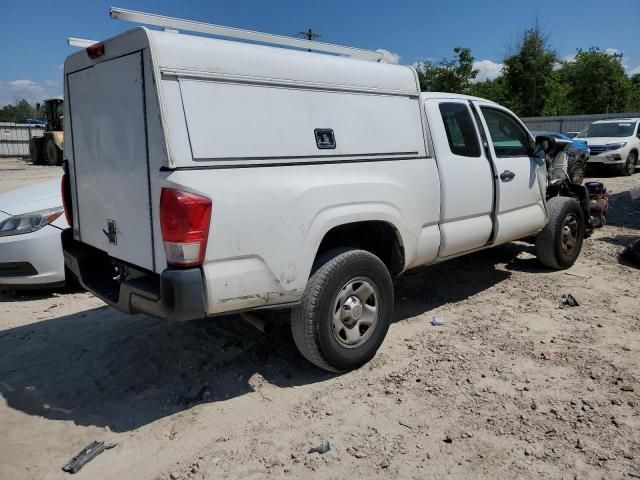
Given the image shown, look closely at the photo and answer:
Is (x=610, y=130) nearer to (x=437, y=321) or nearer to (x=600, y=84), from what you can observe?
(x=437, y=321)

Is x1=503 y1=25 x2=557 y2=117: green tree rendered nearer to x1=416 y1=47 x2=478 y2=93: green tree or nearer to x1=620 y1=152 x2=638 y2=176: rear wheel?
x1=416 y1=47 x2=478 y2=93: green tree

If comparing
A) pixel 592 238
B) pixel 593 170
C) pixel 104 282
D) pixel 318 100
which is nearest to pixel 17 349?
pixel 104 282

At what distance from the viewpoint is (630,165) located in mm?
15438

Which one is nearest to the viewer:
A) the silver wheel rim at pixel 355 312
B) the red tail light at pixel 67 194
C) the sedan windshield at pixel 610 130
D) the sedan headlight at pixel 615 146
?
the silver wheel rim at pixel 355 312

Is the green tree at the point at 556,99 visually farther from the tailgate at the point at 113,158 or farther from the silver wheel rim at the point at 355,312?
the tailgate at the point at 113,158

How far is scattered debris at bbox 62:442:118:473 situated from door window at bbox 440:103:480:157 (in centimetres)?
334

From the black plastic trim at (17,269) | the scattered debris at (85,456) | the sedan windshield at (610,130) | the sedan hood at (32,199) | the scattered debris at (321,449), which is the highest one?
the sedan windshield at (610,130)

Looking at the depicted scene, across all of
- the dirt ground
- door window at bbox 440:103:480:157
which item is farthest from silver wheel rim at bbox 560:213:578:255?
door window at bbox 440:103:480:157

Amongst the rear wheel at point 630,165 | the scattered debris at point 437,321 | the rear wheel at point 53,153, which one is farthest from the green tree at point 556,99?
the scattered debris at point 437,321

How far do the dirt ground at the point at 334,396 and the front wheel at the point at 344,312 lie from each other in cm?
21

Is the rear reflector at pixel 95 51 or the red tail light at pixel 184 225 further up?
the rear reflector at pixel 95 51

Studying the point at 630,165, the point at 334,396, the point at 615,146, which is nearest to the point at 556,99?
the point at 630,165

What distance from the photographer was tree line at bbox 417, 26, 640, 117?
35.6 meters

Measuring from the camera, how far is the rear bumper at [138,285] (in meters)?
2.78
